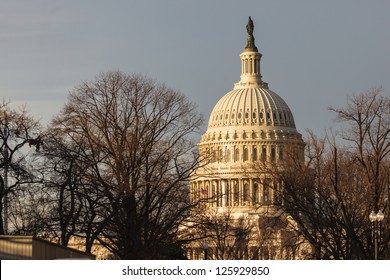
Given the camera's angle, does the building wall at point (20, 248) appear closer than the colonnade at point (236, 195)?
Yes

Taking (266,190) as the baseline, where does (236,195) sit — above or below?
below

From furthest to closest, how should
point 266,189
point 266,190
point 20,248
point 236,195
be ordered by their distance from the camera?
1. point 266,190
2. point 266,189
3. point 236,195
4. point 20,248

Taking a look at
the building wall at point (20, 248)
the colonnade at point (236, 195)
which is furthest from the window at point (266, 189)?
the building wall at point (20, 248)

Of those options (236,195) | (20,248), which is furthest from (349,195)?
(20,248)

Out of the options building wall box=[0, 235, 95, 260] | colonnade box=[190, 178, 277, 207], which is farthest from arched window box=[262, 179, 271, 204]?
building wall box=[0, 235, 95, 260]

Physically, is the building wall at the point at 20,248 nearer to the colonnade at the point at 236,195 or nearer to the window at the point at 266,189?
the colonnade at the point at 236,195

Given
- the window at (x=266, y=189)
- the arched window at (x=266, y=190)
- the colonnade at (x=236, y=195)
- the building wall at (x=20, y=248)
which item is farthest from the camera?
the arched window at (x=266, y=190)

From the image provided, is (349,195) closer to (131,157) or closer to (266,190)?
(131,157)

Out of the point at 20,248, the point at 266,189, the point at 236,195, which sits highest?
the point at 266,189

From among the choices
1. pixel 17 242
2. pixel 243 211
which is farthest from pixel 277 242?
pixel 17 242

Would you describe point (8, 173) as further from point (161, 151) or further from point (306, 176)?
point (306, 176)

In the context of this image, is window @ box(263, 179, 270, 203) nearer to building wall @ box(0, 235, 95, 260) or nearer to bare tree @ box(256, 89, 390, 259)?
bare tree @ box(256, 89, 390, 259)

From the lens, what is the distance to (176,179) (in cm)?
6097

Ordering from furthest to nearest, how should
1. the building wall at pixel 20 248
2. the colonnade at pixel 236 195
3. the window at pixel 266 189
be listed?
the window at pixel 266 189 → the colonnade at pixel 236 195 → the building wall at pixel 20 248
